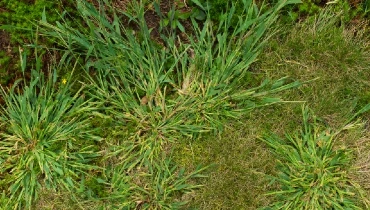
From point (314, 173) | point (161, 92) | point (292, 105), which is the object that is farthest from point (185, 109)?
point (314, 173)

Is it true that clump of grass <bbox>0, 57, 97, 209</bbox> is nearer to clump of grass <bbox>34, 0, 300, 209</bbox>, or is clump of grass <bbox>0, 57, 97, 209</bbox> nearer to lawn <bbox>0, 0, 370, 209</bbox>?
lawn <bbox>0, 0, 370, 209</bbox>

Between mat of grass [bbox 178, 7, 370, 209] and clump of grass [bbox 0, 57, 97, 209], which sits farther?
mat of grass [bbox 178, 7, 370, 209]

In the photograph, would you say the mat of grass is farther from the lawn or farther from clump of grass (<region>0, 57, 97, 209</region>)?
clump of grass (<region>0, 57, 97, 209</region>)

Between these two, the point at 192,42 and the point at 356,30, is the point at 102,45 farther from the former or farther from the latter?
the point at 356,30

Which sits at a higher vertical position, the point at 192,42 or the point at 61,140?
the point at 192,42

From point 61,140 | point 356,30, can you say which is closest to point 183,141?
point 61,140

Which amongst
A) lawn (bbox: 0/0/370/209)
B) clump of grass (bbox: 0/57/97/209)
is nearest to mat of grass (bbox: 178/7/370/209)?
lawn (bbox: 0/0/370/209)

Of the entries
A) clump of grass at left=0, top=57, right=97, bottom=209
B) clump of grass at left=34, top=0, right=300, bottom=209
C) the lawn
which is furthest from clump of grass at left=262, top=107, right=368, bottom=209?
clump of grass at left=0, top=57, right=97, bottom=209

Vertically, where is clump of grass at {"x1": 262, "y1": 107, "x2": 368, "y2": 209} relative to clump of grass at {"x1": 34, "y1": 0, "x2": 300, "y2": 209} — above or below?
below
